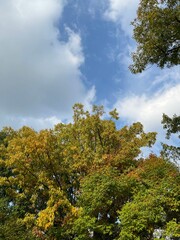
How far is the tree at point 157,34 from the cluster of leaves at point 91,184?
6.34 metres

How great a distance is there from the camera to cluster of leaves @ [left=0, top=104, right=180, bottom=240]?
14.2 m

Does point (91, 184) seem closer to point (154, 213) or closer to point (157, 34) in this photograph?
point (154, 213)

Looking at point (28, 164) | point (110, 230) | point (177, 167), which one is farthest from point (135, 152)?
point (28, 164)

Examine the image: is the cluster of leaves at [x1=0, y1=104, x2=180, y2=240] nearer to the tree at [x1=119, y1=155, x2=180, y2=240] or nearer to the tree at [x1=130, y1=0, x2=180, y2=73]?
the tree at [x1=119, y1=155, x2=180, y2=240]

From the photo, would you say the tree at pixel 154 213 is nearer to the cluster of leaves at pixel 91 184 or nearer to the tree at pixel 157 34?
the cluster of leaves at pixel 91 184

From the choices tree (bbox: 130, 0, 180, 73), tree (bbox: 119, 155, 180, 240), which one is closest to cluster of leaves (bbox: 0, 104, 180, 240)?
tree (bbox: 119, 155, 180, 240)

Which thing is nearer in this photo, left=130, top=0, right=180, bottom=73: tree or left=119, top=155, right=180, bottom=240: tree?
left=130, top=0, right=180, bottom=73: tree

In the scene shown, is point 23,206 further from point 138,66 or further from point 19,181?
point 138,66

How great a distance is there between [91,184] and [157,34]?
897cm

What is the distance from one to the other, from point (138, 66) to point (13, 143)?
9.60 m

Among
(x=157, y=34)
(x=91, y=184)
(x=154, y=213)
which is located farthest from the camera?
(x=91, y=184)

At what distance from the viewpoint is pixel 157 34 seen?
10047mm

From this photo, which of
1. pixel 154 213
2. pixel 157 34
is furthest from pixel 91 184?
pixel 157 34

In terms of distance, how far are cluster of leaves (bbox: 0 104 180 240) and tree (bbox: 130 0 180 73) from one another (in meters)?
6.34
